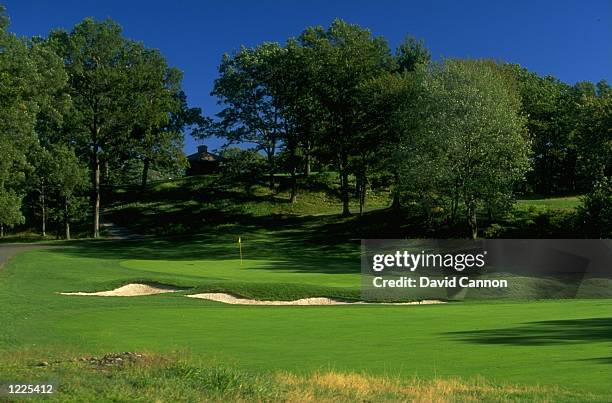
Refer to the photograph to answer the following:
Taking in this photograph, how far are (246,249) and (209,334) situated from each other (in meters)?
35.8

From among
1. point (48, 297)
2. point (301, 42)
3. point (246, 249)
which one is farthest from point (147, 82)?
point (48, 297)

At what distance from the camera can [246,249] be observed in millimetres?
50906

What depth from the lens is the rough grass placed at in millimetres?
8305

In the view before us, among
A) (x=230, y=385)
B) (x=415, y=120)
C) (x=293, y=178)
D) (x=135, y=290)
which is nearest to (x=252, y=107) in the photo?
(x=293, y=178)

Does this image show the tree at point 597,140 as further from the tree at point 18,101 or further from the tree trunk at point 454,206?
the tree at point 18,101

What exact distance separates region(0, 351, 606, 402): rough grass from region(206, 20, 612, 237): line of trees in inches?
1285

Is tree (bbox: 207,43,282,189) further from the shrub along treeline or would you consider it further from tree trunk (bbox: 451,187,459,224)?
tree trunk (bbox: 451,187,459,224)

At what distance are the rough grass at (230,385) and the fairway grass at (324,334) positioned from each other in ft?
0.79

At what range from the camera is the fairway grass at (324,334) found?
10.8m

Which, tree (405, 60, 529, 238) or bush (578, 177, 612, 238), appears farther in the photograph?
tree (405, 60, 529, 238)

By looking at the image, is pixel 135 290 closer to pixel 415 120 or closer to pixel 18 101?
pixel 18 101

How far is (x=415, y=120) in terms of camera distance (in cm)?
4762

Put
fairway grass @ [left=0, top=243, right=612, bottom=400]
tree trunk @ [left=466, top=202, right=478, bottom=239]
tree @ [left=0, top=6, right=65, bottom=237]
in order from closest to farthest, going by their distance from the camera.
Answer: fairway grass @ [left=0, top=243, right=612, bottom=400] → tree @ [left=0, top=6, right=65, bottom=237] → tree trunk @ [left=466, top=202, right=478, bottom=239]

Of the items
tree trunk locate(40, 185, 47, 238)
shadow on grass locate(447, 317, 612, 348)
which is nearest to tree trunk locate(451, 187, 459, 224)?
shadow on grass locate(447, 317, 612, 348)
